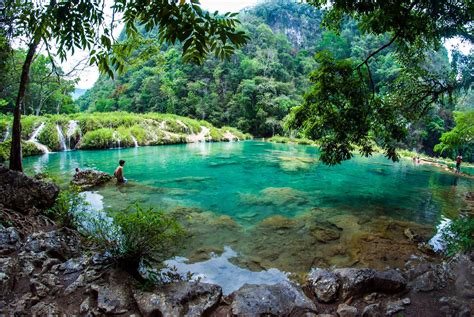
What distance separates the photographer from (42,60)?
18484mm

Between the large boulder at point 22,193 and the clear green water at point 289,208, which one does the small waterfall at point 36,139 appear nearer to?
the clear green water at point 289,208

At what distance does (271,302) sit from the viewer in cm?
380

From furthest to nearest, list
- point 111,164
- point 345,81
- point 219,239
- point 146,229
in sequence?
point 111,164 → point 219,239 → point 345,81 → point 146,229

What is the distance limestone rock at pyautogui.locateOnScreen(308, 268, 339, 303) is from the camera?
4.20 meters

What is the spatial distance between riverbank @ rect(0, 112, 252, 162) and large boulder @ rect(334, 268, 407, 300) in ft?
55.3

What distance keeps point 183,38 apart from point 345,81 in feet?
17.8

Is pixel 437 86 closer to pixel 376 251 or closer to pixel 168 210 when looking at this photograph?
pixel 376 251

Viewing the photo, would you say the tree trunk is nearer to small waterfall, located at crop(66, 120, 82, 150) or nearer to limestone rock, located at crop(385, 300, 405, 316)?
limestone rock, located at crop(385, 300, 405, 316)

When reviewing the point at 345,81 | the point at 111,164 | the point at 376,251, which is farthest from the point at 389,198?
the point at 111,164

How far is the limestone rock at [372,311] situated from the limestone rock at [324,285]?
0.65 metres

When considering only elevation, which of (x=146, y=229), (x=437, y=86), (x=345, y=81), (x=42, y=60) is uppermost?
(x=42, y=60)

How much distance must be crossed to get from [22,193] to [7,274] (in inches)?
119

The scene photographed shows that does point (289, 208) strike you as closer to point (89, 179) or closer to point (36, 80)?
point (89, 179)

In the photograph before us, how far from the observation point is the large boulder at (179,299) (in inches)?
134
